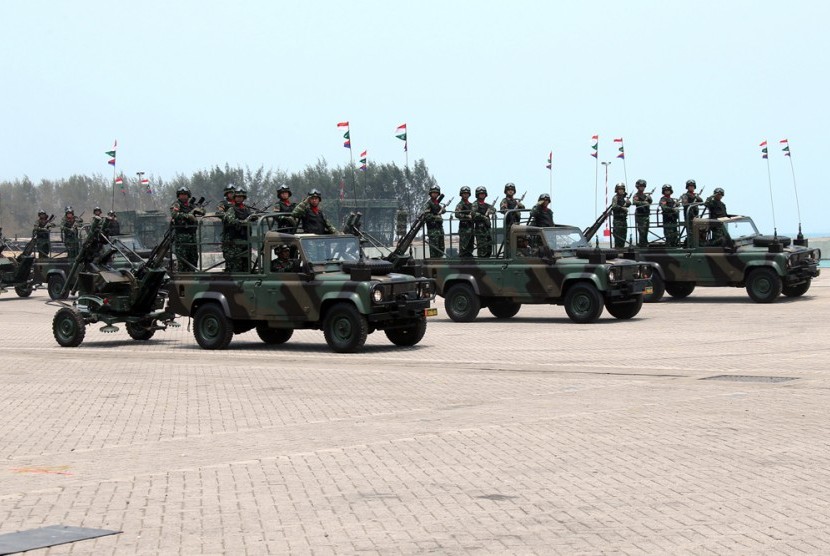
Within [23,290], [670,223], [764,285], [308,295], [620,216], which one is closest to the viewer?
[308,295]

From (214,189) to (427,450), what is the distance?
112 meters

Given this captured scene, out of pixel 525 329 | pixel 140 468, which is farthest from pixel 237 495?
pixel 525 329

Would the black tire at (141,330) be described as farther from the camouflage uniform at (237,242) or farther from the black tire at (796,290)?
the black tire at (796,290)

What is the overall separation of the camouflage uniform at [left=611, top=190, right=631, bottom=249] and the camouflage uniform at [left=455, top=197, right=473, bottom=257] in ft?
18.7

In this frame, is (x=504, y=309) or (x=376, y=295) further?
(x=504, y=309)

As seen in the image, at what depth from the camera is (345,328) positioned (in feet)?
67.4

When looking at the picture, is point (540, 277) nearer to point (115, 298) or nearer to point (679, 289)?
point (679, 289)

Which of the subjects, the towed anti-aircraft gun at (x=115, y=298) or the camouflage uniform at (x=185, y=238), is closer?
the camouflage uniform at (x=185, y=238)

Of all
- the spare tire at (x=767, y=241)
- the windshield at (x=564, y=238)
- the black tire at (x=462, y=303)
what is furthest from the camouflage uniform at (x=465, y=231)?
the spare tire at (x=767, y=241)

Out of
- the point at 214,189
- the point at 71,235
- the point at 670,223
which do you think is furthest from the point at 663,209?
the point at 214,189

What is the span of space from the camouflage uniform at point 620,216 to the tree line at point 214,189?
62.4 metres

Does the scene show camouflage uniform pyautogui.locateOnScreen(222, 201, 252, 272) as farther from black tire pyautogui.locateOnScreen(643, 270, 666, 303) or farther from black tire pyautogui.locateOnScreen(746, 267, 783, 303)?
black tire pyautogui.locateOnScreen(746, 267, 783, 303)

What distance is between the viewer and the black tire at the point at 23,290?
40688mm

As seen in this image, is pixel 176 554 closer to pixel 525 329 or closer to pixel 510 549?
pixel 510 549
